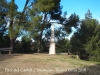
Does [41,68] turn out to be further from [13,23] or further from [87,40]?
[87,40]

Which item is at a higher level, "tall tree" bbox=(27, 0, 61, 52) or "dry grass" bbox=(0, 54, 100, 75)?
"tall tree" bbox=(27, 0, 61, 52)

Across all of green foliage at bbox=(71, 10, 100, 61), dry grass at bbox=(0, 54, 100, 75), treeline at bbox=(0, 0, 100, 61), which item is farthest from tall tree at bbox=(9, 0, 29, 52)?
green foliage at bbox=(71, 10, 100, 61)

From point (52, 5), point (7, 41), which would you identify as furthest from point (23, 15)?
point (7, 41)

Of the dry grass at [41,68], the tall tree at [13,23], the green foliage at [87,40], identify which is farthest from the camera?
the green foliage at [87,40]

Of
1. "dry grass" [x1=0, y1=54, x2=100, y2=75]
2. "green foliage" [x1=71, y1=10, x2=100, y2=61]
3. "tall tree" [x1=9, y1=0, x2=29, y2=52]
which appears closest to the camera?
"dry grass" [x1=0, y1=54, x2=100, y2=75]

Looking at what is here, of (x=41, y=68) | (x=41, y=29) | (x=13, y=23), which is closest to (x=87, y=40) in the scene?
(x=41, y=29)

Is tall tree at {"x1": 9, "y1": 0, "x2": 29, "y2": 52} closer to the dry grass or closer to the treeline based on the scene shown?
the treeline

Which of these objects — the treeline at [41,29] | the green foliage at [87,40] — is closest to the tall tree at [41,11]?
the treeline at [41,29]

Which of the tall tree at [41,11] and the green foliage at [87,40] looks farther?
the green foliage at [87,40]

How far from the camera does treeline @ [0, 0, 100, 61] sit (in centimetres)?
1889

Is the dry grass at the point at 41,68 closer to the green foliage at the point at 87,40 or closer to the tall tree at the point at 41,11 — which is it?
the tall tree at the point at 41,11

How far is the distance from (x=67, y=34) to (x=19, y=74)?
19.0 meters

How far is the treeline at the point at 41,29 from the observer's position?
18891mm

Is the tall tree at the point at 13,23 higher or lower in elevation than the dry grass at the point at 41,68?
higher
